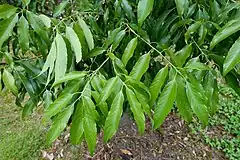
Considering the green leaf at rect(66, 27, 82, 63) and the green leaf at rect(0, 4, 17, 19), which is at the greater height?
the green leaf at rect(0, 4, 17, 19)

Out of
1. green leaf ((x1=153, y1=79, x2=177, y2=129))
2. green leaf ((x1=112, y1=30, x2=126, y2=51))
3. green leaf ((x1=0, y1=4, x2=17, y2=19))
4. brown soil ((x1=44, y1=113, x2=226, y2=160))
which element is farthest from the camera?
brown soil ((x1=44, y1=113, x2=226, y2=160))

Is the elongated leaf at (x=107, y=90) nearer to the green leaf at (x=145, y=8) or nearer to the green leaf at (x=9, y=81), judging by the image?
the green leaf at (x=145, y=8)

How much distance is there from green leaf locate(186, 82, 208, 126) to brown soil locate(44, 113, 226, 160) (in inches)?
57.5

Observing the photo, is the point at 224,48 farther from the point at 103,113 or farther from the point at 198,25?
the point at 103,113

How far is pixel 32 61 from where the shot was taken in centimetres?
116

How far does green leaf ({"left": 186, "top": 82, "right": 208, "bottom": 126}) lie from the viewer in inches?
27.2

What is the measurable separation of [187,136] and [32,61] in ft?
5.12

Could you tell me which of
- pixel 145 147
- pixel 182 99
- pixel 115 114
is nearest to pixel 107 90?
pixel 115 114

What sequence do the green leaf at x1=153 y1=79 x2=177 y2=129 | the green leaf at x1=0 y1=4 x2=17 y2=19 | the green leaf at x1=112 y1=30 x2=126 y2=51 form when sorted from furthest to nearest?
the green leaf at x1=112 y1=30 x2=126 y2=51 < the green leaf at x1=0 y1=4 x2=17 y2=19 < the green leaf at x1=153 y1=79 x2=177 y2=129

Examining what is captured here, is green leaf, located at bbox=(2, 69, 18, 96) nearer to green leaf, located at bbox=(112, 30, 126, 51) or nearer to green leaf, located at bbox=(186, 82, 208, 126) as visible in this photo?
green leaf, located at bbox=(112, 30, 126, 51)

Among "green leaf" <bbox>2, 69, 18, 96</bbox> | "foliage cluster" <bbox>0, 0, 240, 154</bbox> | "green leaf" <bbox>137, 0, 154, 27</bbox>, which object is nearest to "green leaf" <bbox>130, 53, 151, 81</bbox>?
"foliage cluster" <bbox>0, 0, 240, 154</bbox>

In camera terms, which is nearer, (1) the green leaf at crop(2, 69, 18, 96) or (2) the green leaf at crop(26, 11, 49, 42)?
(2) the green leaf at crop(26, 11, 49, 42)

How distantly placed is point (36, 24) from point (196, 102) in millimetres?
448

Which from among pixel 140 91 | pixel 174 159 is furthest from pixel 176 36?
pixel 174 159
